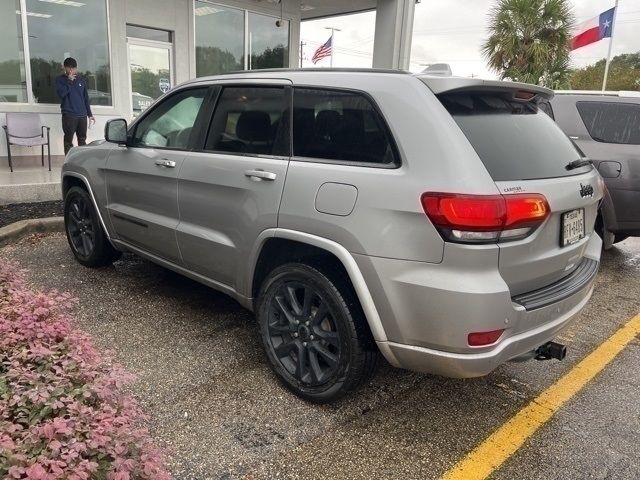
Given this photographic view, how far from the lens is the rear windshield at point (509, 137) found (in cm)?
253

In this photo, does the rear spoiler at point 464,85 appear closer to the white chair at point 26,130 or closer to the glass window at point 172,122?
the glass window at point 172,122

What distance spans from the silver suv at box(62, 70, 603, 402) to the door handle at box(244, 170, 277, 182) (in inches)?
0.6

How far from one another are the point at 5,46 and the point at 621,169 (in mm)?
9743

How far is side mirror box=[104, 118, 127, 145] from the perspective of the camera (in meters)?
4.27

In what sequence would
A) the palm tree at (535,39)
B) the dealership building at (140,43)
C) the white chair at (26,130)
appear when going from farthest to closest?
1. the palm tree at (535,39)
2. the dealership building at (140,43)
3. the white chair at (26,130)

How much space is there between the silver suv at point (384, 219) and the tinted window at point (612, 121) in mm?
2868

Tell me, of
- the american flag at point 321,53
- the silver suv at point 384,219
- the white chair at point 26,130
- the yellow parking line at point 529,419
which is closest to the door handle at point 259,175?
the silver suv at point 384,219

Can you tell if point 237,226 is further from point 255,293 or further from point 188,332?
point 188,332

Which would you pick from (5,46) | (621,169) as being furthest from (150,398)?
(5,46)

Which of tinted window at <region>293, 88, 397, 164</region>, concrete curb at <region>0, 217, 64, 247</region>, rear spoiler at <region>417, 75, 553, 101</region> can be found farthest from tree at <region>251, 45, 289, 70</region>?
rear spoiler at <region>417, 75, 553, 101</region>

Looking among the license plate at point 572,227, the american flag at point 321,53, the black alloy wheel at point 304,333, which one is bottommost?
the black alloy wheel at point 304,333

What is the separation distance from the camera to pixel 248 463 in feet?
8.04

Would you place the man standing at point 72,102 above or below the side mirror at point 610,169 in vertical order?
above

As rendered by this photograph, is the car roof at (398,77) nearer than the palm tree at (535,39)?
Yes
